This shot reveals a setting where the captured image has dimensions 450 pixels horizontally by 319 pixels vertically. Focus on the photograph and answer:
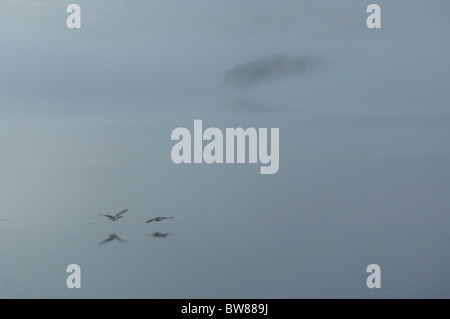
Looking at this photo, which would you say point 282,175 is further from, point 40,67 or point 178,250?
point 40,67

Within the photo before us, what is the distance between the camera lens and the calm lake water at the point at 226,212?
3924mm

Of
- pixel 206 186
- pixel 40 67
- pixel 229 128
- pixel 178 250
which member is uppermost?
pixel 40 67

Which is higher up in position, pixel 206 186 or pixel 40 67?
pixel 40 67

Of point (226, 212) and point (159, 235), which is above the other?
point (226, 212)

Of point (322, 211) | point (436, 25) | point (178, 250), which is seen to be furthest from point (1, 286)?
point (436, 25)

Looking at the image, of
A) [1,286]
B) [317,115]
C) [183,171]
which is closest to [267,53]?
[317,115]

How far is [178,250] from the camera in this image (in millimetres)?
3932

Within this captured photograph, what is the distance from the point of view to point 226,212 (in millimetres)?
3947

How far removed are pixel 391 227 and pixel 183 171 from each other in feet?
3.21

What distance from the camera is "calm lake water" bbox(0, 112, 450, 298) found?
154 inches

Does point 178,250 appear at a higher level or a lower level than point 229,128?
lower

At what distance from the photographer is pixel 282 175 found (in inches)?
155
